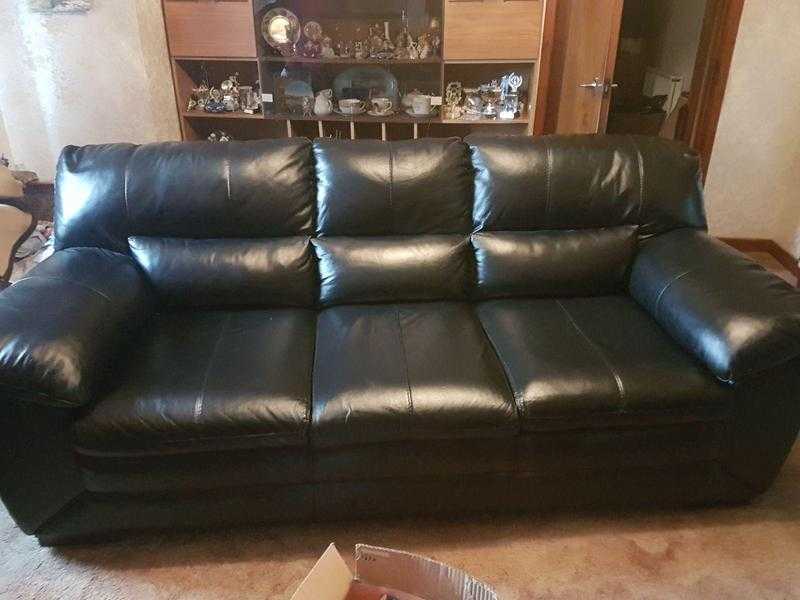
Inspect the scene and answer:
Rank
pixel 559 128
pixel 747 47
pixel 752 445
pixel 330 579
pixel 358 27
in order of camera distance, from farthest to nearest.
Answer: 1. pixel 358 27
2. pixel 559 128
3. pixel 747 47
4. pixel 752 445
5. pixel 330 579

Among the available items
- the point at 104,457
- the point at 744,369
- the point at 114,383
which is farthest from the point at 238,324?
the point at 744,369

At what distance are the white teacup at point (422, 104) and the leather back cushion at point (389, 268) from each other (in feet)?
5.67

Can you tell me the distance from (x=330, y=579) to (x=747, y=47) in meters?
3.21

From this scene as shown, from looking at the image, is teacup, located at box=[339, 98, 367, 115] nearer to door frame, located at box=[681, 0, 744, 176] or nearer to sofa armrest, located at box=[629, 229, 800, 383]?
door frame, located at box=[681, 0, 744, 176]

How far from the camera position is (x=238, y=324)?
183 centimetres

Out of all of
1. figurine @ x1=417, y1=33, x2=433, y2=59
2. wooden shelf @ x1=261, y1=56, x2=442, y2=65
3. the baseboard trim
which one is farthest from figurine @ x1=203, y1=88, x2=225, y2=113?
the baseboard trim

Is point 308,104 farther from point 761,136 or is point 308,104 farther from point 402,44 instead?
point 761,136

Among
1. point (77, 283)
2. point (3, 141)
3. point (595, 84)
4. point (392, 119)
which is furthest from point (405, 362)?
point (3, 141)

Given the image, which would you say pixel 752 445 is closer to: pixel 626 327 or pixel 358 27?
pixel 626 327

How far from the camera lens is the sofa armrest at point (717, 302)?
1.48m

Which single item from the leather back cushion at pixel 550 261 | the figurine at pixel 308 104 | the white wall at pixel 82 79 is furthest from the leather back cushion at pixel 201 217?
the figurine at pixel 308 104

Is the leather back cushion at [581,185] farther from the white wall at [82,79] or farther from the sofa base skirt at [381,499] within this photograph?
the white wall at [82,79]

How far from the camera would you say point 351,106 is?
3.52m

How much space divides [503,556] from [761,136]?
277cm
